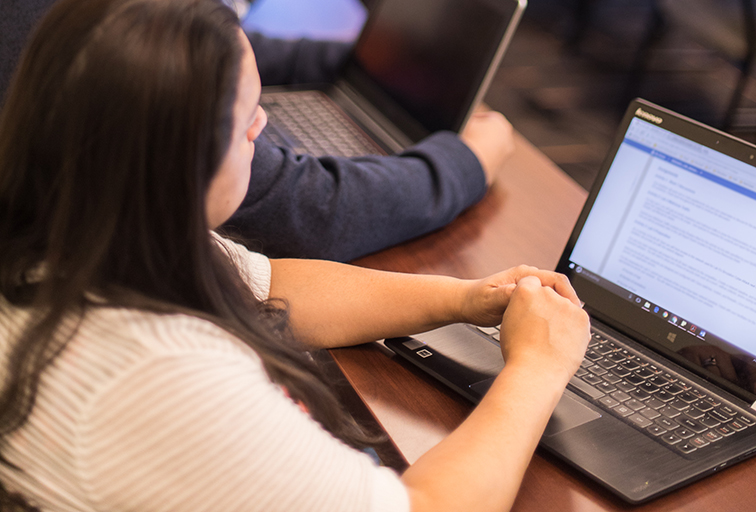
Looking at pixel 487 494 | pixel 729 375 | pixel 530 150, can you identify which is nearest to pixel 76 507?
pixel 487 494

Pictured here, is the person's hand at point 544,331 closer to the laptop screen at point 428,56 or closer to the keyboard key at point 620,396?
the keyboard key at point 620,396

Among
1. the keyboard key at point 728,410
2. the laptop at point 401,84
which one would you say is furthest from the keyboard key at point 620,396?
the laptop at point 401,84

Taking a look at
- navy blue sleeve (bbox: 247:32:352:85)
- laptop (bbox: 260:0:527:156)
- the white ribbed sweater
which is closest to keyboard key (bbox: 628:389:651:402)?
the white ribbed sweater

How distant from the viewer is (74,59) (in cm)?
43

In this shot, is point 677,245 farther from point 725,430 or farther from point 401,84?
point 401,84

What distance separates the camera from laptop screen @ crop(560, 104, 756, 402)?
72 cm

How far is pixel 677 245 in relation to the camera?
758 millimetres

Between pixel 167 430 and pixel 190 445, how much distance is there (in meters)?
0.02

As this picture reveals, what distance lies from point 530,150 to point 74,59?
3.31 feet

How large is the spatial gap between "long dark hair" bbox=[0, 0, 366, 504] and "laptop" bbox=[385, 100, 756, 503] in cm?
37

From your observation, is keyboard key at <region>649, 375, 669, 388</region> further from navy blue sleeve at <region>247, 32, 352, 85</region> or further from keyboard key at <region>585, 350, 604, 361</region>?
navy blue sleeve at <region>247, 32, 352, 85</region>

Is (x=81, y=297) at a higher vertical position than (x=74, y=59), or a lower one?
lower

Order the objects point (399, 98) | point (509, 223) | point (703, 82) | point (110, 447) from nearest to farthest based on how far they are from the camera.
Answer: point (110, 447), point (509, 223), point (399, 98), point (703, 82)

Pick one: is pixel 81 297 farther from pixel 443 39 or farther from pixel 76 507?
pixel 443 39
